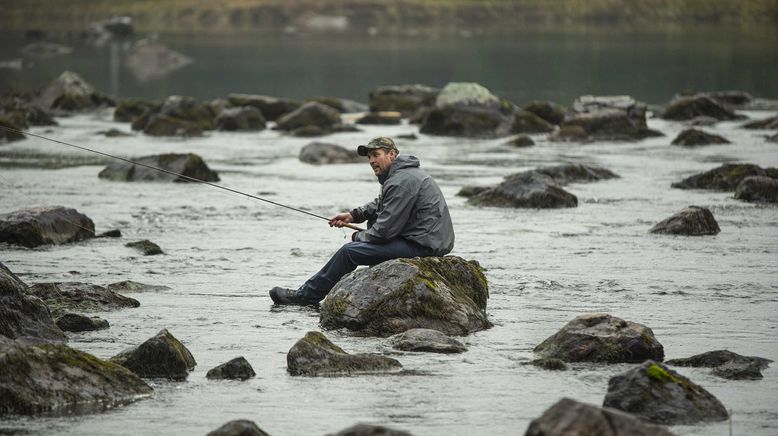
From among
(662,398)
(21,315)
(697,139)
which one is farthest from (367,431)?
(697,139)

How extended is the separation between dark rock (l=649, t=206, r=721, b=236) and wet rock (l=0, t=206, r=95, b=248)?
846 cm

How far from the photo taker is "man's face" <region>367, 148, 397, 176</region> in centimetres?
1402

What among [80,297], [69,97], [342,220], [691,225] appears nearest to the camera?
[342,220]

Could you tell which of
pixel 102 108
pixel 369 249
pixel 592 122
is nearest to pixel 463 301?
pixel 369 249

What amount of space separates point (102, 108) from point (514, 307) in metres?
36.5

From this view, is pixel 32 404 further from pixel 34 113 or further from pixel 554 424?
pixel 34 113

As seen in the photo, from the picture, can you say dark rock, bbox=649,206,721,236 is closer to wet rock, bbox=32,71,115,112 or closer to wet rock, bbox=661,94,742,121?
wet rock, bbox=661,94,742,121

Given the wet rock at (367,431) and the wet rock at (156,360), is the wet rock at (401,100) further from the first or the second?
the wet rock at (367,431)

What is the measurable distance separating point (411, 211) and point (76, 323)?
11.6ft

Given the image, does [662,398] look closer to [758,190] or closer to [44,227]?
[44,227]

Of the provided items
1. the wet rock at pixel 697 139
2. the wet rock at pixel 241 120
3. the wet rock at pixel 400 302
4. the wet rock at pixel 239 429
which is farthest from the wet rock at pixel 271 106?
the wet rock at pixel 239 429

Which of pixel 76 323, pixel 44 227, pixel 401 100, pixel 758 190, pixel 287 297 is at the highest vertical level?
pixel 76 323

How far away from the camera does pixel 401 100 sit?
47.5 m

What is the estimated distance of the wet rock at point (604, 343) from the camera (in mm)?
12453
